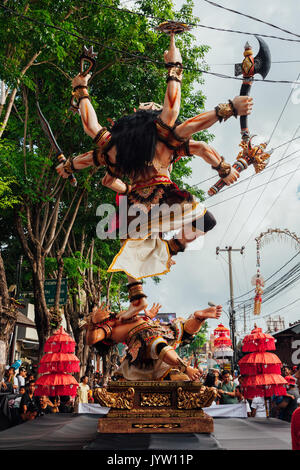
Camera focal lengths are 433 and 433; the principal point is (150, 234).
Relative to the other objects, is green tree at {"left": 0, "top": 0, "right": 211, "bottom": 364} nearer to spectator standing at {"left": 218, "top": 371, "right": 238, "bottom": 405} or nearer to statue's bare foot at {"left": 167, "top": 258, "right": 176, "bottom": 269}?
spectator standing at {"left": 218, "top": 371, "right": 238, "bottom": 405}

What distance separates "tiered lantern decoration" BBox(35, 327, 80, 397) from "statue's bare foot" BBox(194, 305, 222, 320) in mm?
4345

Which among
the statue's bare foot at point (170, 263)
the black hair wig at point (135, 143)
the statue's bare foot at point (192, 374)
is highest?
the black hair wig at point (135, 143)

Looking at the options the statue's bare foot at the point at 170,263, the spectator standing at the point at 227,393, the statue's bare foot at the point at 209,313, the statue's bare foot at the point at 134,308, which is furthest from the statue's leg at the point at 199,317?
the spectator standing at the point at 227,393

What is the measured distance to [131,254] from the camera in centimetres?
417

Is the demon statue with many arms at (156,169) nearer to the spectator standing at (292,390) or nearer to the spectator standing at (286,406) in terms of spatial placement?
Result: the spectator standing at (286,406)

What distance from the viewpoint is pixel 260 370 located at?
7.64m

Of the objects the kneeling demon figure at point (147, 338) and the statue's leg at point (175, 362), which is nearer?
the statue's leg at point (175, 362)

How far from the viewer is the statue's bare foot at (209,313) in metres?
4.50

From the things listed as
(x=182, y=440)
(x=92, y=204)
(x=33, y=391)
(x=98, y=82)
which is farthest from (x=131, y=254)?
(x=92, y=204)

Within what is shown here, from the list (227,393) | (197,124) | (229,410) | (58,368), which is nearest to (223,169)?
(197,124)

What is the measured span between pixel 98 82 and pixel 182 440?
35.6 feet

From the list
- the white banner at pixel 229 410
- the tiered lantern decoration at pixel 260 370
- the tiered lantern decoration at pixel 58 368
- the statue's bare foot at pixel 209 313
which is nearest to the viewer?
the statue's bare foot at pixel 209 313

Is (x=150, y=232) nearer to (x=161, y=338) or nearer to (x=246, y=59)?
(x=161, y=338)

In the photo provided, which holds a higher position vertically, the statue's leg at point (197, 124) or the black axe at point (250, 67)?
the black axe at point (250, 67)
